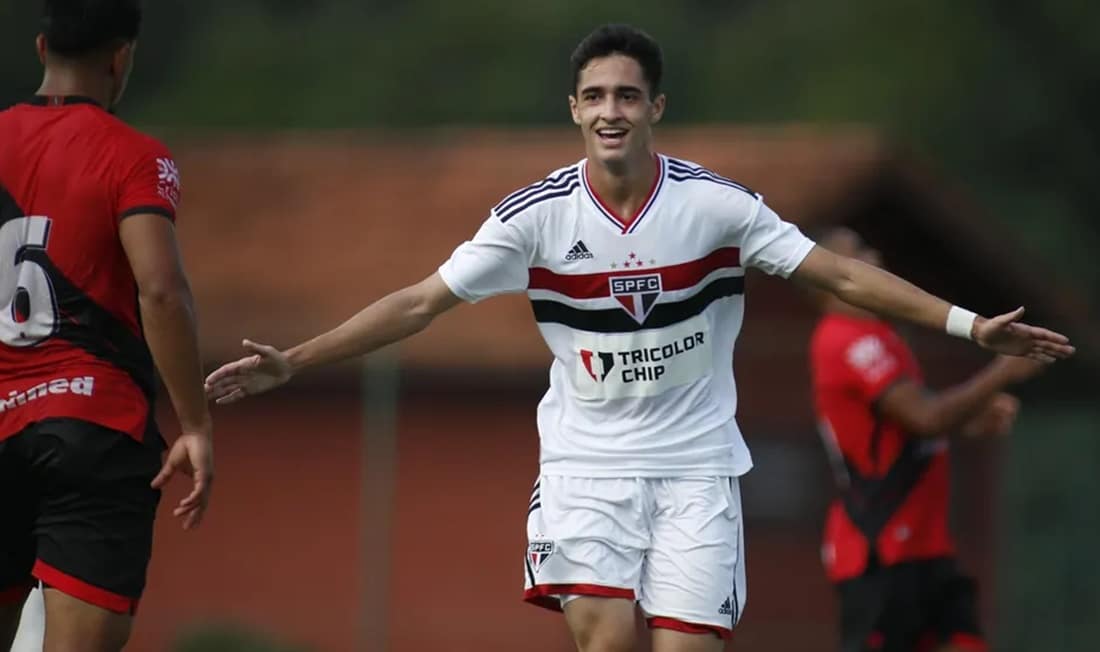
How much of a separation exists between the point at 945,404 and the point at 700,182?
2619mm

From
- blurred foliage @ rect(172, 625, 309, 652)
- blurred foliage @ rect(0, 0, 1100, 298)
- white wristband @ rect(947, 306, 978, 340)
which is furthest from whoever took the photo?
blurred foliage @ rect(0, 0, 1100, 298)

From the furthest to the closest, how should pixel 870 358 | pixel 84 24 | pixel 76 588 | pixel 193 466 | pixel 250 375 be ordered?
pixel 870 358, pixel 250 375, pixel 84 24, pixel 193 466, pixel 76 588

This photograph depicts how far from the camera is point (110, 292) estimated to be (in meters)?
5.90

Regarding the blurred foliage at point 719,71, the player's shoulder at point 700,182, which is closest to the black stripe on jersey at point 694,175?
the player's shoulder at point 700,182

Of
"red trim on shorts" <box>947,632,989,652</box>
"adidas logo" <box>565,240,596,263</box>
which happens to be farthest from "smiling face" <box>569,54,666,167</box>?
"red trim on shorts" <box>947,632,989,652</box>

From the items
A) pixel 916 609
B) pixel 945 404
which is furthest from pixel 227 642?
pixel 945 404

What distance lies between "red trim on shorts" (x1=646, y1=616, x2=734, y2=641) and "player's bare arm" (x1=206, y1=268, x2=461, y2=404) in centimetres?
125

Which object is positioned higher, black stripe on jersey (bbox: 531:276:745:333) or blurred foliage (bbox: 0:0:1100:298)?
blurred foliage (bbox: 0:0:1100:298)

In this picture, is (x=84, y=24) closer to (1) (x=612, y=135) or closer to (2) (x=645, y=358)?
(1) (x=612, y=135)

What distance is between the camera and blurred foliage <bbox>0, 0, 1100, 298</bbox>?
36.3 m

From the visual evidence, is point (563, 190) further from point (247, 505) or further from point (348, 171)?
point (348, 171)

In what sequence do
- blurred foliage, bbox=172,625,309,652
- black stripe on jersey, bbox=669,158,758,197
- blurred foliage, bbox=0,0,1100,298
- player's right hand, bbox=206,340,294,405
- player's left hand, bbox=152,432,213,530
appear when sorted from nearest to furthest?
player's left hand, bbox=152,432,213,530 < player's right hand, bbox=206,340,294,405 < black stripe on jersey, bbox=669,158,758,197 < blurred foliage, bbox=172,625,309,652 < blurred foliage, bbox=0,0,1100,298

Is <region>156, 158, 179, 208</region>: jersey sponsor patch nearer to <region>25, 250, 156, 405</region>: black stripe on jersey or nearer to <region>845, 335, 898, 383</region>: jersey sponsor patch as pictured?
<region>25, 250, 156, 405</region>: black stripe on jersey

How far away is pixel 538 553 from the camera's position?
6633 millimetres
